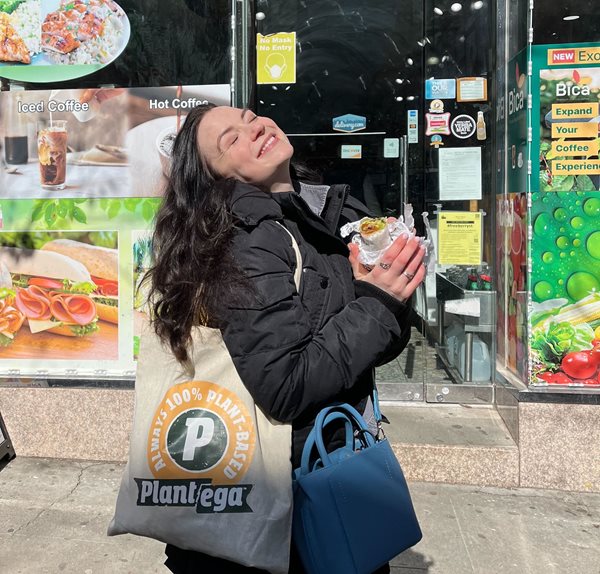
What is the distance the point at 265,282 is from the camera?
1445mm

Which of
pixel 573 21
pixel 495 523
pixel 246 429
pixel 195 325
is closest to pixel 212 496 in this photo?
pixel 246 429

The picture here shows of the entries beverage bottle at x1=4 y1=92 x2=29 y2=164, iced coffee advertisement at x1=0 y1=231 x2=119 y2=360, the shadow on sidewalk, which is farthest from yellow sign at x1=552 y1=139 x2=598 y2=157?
beverage bottle at x1=4 y1=92 x2=29 y2=164

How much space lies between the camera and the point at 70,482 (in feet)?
13.4

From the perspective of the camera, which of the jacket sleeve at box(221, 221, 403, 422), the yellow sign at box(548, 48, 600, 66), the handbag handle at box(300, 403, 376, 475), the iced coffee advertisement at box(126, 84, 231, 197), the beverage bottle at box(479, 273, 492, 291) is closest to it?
the jacket sleeve at box(221, 221, 403, 422)

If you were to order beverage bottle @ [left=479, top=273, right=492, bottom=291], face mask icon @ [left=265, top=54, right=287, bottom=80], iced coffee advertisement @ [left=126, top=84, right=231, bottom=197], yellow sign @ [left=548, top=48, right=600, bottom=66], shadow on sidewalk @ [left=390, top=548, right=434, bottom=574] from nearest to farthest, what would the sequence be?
shadow on sidewalk @ [left=390, top=548, right=434, bottom=574]
yellow sign @ [left=548, top=48, right=600, bottom=66]
iced coffee advertisement @ [left=126, top=84, right=231, bottom=197]
beverage bottle @ [left=479, top=273, right=492, bottom=291]
face mask icon @ [left=265, top=54, right=287, bottom=80]

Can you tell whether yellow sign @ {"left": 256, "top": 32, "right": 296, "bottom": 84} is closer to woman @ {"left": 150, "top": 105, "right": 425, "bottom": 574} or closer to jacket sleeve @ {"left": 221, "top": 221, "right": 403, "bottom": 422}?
woman @ {"left": 150, "top": 105, "right": 425, "bottom": 574}

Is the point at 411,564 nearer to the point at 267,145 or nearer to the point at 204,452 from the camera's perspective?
the point at 204,452

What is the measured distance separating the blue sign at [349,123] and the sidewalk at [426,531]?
8.54ft

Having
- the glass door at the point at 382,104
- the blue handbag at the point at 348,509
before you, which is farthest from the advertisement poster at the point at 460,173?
the blue handbag at the point at 348,509

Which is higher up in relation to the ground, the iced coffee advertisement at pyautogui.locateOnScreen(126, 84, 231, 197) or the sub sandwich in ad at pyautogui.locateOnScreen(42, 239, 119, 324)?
the iced coffee advertisement at pyautogui.locateOnScreen(126, 84, 231, 197)

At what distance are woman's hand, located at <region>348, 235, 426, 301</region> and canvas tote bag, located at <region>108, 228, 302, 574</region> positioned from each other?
42 centimetres

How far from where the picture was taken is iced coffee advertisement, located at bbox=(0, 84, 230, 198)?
4195mm

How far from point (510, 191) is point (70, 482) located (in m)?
3.50

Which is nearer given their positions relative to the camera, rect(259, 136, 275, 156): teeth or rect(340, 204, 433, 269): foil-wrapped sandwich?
rect(340, 204, 433, 269): foil-wrapped sandwich
